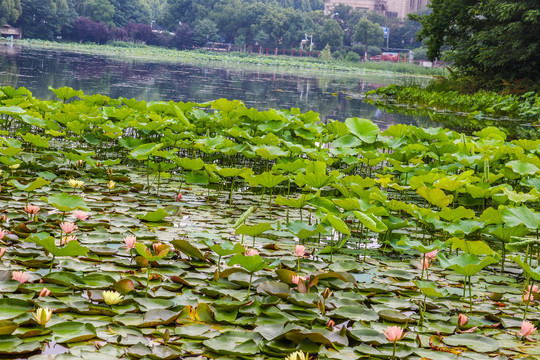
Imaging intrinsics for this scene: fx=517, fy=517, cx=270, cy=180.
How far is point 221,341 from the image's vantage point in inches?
51.5

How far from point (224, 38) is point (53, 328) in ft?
219

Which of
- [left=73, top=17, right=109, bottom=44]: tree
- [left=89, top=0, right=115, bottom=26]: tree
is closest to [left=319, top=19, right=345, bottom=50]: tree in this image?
[left=89, top=0, right=115, bottom=26]: tree

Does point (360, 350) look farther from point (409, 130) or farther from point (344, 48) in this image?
point (344, 48)

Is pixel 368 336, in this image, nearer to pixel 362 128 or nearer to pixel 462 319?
pixel 462 319

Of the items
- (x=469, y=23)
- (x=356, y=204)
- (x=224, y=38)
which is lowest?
(x=356, y=204)

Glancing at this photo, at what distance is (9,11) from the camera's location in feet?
131

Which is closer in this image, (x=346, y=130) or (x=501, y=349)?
(x=501, y=349)

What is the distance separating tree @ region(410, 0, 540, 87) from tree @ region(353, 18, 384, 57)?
5429 cm

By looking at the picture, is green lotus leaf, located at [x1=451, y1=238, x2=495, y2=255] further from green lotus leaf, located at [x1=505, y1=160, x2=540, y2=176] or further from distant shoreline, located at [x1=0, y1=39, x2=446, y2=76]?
distant shoreline, located at [x1=0, y1=39, x2=446, y2=76]

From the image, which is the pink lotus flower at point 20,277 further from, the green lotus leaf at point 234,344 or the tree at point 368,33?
the tree at point 368,33

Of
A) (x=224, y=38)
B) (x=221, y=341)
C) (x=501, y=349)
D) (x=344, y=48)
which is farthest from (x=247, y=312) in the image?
(x=344, y=48)

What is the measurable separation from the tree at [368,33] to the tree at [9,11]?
1613 inches

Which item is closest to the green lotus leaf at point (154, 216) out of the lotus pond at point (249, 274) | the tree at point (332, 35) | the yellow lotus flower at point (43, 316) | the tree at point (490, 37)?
the lotus pond at point (249, 274)

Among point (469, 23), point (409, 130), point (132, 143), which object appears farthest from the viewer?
point (469, 23)
